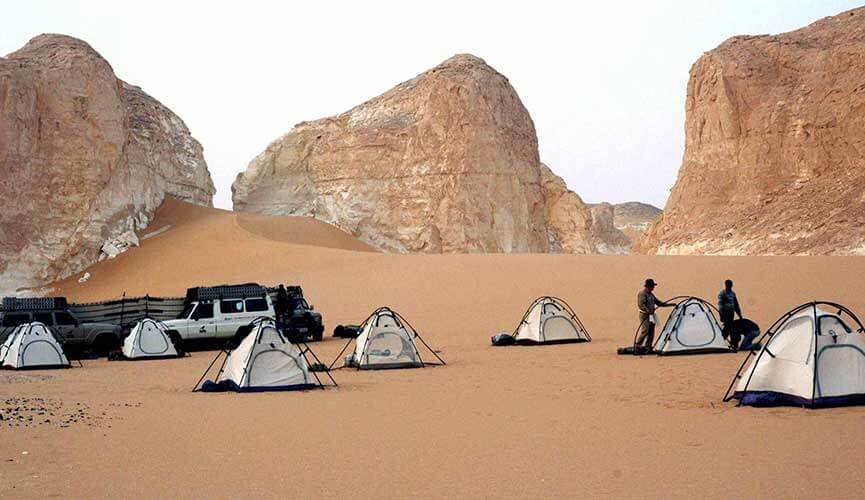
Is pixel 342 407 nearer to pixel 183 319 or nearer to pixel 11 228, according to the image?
pixel 183 319

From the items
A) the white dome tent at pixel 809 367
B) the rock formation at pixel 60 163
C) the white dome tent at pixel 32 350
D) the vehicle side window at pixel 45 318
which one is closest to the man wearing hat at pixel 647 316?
the white dome tent at pixel 809 367

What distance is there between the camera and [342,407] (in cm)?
1199

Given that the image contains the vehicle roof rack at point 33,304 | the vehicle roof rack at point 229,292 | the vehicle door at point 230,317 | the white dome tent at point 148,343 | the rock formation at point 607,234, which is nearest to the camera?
the white dome tent at point 148,343

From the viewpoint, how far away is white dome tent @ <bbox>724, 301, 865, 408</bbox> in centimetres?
1089

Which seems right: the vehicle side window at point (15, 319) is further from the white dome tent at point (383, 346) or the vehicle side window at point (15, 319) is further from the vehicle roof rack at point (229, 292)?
the white dome tent at point (383, 346)

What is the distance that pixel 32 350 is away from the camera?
60.1 ft

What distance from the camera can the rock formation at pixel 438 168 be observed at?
2045 inches

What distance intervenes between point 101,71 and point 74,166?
5121mm

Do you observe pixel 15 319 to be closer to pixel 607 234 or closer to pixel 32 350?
pixel 32 350

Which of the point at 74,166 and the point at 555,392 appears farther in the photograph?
the point at 74,166

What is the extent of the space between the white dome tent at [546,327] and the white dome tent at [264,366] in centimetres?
937

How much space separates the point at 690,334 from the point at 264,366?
30.5 ft

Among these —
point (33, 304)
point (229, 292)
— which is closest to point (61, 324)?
point (33, 304)

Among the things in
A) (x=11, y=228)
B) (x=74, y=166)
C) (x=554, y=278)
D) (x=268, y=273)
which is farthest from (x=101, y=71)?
(x=554, y=278)
